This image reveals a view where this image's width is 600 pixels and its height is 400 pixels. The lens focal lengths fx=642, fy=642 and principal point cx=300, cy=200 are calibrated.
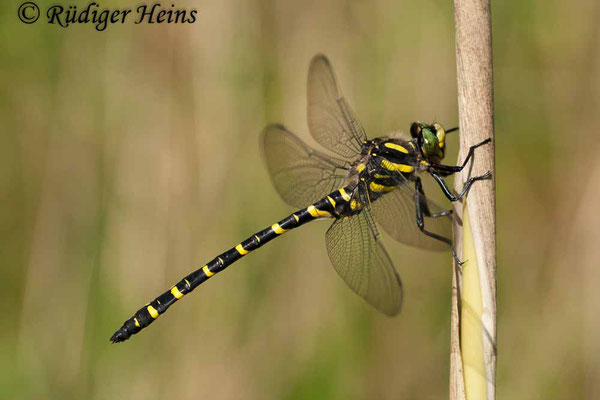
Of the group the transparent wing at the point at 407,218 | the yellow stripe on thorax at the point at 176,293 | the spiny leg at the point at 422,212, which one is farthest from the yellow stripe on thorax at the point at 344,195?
the yellow stripe on thorax at the point at 176,293

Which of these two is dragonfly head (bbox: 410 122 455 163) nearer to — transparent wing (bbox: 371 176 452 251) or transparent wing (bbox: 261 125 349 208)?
transparent wing (bbox: 371 176 452 251)

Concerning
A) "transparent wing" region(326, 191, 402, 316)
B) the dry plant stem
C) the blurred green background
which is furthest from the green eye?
the blurred green background

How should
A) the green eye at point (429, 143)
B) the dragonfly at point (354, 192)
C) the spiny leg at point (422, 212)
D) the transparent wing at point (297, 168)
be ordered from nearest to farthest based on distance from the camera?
the spiny leg at point (422, 212) → the dragonfly at point (354, 192) → the green eye at point (429, 143) → the transparent wing at point (297, 168)

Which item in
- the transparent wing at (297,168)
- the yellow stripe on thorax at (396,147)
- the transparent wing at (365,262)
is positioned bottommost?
the transparent wing at (365,262)

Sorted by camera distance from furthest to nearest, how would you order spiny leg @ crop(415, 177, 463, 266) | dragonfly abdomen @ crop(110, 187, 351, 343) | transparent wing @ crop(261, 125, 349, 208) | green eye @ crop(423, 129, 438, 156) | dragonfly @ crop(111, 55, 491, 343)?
transparent wing @ crop(261, 125, 349, 208)
dragonfly abdomen @ crop(110, 187, 351, 343)
green eye @ crop(423, 129, 438, 156)
dragonfly @ crop(111, 55, 491, 343)
spiny leg @ crop(415, 177, 463, 266)

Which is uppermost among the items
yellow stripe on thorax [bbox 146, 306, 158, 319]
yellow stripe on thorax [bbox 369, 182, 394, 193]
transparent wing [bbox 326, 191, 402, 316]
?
yellow stripe on thorax [bbox 369, 182, 394, 193]

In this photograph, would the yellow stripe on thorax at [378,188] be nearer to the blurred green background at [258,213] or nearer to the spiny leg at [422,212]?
the spiny leg at [422,212]

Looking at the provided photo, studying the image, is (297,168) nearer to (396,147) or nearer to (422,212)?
(396,147)
